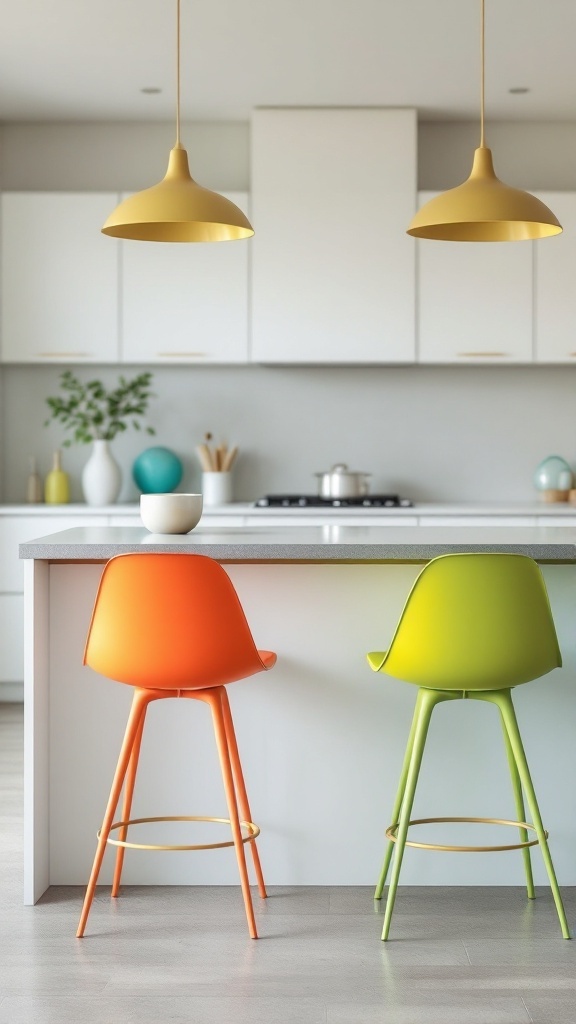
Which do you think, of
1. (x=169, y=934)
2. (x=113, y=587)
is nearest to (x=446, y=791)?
(x=169, y=934)

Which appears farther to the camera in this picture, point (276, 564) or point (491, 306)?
point (491, 306)

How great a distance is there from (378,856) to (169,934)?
0.63m

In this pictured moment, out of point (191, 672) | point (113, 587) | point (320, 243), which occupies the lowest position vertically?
point (191, 672)

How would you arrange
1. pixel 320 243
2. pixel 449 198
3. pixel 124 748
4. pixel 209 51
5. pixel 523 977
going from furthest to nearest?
pixel 320 243
pixel 209 51
pixel 449 198
pixel 124 748
pixel 523 977

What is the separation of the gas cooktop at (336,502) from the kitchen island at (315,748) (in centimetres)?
204

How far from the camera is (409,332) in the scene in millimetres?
5254

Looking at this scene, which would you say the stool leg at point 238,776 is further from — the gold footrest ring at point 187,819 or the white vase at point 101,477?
the white vase at point 101,477

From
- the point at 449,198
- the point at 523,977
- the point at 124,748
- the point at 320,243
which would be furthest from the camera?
the point at 320,243

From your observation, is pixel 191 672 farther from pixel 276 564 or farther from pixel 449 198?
pixel 449 198

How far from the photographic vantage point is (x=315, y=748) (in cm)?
306

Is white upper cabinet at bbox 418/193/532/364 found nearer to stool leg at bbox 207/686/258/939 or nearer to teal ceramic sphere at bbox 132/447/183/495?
teal ceramic sphere at bbox 132/447/183/495

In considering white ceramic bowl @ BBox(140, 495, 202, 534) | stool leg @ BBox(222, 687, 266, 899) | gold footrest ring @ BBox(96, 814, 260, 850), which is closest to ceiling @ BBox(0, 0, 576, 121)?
white ceramic bowl @ BBox(140, 495, 202, 534)

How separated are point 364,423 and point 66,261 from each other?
1.63m

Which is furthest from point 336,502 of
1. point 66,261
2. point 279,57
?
point 279,57
